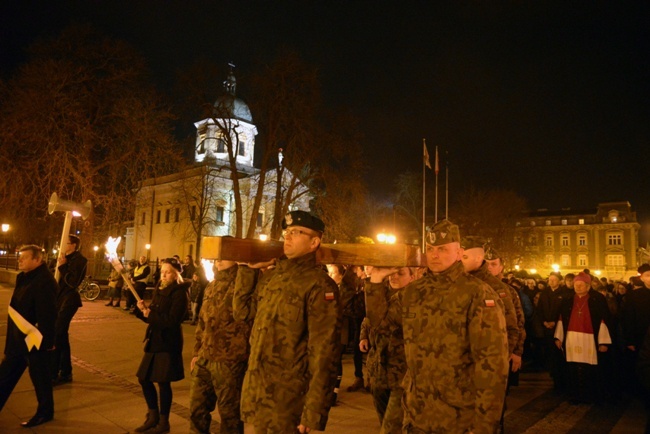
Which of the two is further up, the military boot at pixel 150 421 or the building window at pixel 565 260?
the building window at pixel 565 260

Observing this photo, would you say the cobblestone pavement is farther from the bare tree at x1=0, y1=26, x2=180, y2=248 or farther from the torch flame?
the bare tree at x1=0, y1=26, x2=180, y2=248

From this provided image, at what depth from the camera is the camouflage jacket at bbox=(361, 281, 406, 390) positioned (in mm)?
4504

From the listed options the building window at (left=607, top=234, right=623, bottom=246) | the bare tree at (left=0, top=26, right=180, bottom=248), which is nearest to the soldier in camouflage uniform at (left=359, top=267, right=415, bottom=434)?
the bare tree at (left=0, top=26, right=180, bottom=248)

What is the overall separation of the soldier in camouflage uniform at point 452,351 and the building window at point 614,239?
314ft

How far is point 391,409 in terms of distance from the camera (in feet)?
13.9

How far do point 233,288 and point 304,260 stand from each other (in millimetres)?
1573

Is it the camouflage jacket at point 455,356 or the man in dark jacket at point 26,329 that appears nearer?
the camouflage jacket at point 455,356

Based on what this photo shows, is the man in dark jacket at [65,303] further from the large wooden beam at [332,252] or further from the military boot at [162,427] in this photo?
the large wooden beam at [332,252]

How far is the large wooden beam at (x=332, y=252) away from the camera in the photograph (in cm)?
363

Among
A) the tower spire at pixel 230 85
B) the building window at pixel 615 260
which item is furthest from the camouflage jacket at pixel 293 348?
the building window at pixel 615 260

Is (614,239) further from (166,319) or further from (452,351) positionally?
(452,351)

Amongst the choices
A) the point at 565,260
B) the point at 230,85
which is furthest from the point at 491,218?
the point at 565,260

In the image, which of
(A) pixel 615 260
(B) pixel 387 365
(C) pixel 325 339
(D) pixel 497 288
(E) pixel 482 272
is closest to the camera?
(C) pixel 325 339

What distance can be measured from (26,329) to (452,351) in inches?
193
